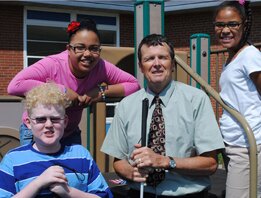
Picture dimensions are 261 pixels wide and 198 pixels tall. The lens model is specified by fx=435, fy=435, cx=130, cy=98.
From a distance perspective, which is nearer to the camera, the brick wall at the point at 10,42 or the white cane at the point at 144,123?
the white cane at the point at 144,123

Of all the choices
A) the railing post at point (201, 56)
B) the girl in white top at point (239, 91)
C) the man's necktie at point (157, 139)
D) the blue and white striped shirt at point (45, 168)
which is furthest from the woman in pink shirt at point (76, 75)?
the railing post at point (201, 56)

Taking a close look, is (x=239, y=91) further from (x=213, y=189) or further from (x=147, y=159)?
(x=213, y=189)

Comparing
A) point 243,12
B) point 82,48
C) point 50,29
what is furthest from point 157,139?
point 50,29

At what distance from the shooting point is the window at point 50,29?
12805mm

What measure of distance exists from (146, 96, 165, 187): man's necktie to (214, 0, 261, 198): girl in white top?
501 mm

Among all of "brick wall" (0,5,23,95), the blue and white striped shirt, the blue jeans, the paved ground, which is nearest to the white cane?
the blue and white striped shirt

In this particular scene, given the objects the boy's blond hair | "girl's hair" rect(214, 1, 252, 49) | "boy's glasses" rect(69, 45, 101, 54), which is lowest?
the boy's blond hair

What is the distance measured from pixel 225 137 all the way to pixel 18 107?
4844mm

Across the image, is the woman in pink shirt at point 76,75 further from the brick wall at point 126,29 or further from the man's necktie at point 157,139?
the brick wall at point 126,29

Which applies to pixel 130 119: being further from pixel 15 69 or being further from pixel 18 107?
pixel 15 69

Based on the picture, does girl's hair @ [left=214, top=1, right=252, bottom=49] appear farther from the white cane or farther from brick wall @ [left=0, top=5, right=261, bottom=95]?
brick wall @ [left=0, top=5, right=261, bottom=95]

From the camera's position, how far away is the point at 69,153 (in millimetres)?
2271

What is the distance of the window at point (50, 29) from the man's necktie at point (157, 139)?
10724 mm

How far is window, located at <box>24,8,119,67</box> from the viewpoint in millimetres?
12805
